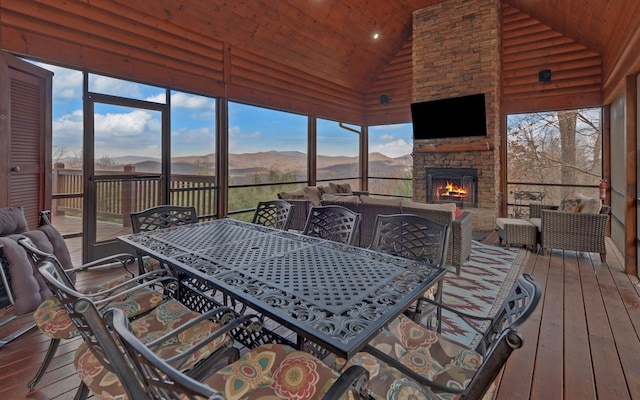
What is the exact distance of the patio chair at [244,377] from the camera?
2.37 feet

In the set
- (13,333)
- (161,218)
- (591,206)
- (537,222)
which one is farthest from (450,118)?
(13,333)

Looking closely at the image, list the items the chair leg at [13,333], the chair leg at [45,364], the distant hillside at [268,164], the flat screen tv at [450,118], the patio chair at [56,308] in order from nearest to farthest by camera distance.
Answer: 1. the patio chair at [56,308]
2. the chair leg at [45,364]
3. the chair leg at [13,333]
4. the distant hillside at [268,164]
5. the flat screen tv at [450,118]

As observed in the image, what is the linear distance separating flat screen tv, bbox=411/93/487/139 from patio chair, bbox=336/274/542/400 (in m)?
5.78

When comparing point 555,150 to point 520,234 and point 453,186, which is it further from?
point 520,234

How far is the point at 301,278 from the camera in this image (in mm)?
1525

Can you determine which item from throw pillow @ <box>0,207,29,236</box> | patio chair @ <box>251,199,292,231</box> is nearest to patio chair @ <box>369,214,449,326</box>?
patio chair @ <box>251,199,292,231</box>

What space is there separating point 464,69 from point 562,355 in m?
5.86

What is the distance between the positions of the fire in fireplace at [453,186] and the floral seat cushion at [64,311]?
6.19 metres

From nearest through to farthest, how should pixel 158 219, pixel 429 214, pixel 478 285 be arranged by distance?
pixel 158 219, pixel 478 285, pixel 429 214

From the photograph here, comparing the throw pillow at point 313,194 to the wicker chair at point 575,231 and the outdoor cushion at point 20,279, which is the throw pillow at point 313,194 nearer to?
the wicker chair at point 575,231

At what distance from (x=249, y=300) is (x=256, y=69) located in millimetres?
5434

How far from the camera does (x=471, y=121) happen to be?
21.0 ft

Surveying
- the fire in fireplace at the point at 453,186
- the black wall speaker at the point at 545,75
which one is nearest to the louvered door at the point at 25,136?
the fire in fireplace at the point at 453,186

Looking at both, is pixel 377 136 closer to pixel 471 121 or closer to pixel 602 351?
pixel 471 121
